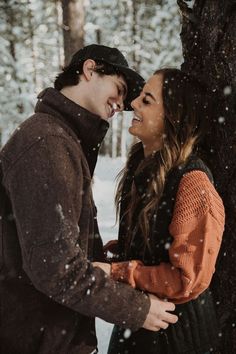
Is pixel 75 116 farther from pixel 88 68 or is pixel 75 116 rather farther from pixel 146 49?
pixel 146 49

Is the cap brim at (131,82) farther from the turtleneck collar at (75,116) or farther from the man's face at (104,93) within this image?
the turtleneck collar at (75,116)

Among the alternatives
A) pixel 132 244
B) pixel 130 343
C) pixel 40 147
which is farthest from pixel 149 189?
pixel 130 343

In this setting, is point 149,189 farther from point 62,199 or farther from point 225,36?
point 225,36

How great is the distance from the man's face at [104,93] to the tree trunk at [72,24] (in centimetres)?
716

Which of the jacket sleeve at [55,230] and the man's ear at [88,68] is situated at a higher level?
the man's ear at [88,68]

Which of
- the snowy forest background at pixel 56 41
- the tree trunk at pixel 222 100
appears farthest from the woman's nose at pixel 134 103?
the snowy forest background at pixel 56 41

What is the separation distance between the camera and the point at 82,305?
206 centimetres

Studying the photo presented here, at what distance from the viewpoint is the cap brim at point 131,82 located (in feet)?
8.89

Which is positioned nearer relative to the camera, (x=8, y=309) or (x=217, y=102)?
(x=8, y=309)

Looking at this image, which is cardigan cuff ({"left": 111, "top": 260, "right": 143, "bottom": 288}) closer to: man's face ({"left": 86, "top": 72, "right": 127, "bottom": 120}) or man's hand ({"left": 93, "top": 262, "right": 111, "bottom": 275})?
man's hand ({"left": 93, "top": 262, "right": 111, "bottom": 275})

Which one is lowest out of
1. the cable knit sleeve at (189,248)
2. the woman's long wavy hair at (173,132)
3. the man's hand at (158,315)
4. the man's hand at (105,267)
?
the man's hand at (158,315)

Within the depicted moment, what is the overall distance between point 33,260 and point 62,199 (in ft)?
1.01

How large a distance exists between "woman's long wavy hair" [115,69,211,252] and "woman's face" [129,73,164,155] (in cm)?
4

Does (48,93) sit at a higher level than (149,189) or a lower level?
higher
